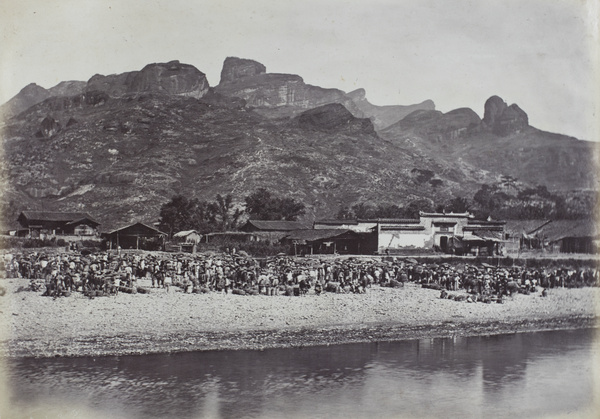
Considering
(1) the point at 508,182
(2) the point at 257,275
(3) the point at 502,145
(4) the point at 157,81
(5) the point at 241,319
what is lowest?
(5) the point at 241,319

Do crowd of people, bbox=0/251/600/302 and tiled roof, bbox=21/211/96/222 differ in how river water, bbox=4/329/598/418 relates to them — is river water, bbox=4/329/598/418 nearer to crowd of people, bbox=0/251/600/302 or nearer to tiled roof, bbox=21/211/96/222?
crowd of people, bbox=0/251/600/302

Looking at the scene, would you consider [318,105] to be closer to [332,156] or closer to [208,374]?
[332,156]

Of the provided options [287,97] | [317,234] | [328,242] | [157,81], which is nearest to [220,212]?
[317,234]

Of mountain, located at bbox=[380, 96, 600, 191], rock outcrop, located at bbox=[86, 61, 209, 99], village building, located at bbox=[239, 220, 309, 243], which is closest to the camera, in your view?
rock outcrop, located at bbox=[86, 61, 209, 99]

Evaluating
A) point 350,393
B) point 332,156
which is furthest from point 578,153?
point 332,156

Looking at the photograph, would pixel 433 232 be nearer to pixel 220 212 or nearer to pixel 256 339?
pixel 220 212

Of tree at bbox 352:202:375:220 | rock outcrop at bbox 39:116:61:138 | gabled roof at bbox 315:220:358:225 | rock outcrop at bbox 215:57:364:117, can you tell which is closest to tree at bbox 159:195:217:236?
rock outcrop at bbox 39:116:61:138

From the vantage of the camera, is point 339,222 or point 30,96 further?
point 339,222
